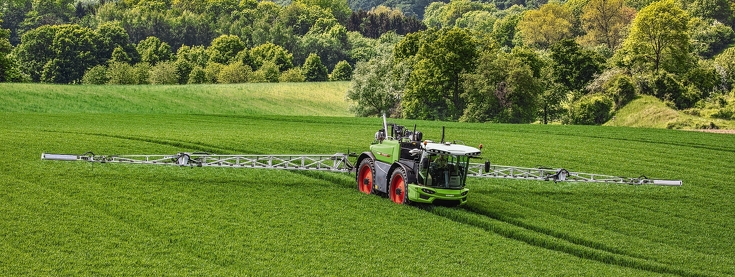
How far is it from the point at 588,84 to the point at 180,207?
255 feet

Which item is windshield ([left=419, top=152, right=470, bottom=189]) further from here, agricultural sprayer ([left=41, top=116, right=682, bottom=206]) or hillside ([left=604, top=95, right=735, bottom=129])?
hillside ([left=604, top=95, right=735, bottom=129])

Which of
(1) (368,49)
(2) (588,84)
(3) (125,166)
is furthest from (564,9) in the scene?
(3) (125,166)

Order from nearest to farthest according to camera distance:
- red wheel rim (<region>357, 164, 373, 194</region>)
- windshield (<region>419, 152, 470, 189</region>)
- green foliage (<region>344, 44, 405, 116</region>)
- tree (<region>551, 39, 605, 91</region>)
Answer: windshield (<region>419, 152, 470, 189</region>) → red wheel rim (<region>357, 164, 373, 194</region>) → green foliage (<region>344, 44, 405, 116</region>) → tree (<region>551, 39, 605, 91</region>)

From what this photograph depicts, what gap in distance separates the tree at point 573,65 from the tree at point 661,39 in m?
3.33

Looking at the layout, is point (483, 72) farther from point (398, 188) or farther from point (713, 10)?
point (713, 10)

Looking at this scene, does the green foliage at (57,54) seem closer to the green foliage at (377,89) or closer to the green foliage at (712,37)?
the green foliage at (377,89)

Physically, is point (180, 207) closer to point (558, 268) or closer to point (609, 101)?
point (558, 268)

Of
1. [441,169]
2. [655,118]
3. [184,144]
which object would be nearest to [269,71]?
[655,118]

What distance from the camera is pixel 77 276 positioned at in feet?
61.2

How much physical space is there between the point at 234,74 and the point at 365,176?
108206 millimetres

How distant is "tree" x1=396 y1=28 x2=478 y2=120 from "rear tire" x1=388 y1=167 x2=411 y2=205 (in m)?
60.1

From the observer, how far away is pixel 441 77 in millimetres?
88438

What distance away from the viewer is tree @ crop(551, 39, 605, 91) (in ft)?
330

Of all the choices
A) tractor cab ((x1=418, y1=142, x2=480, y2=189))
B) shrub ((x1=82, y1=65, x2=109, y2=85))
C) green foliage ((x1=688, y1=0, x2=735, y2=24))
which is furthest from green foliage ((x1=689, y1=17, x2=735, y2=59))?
tractor cab ((x1=418, y1=142, x2=480, y2=189))
